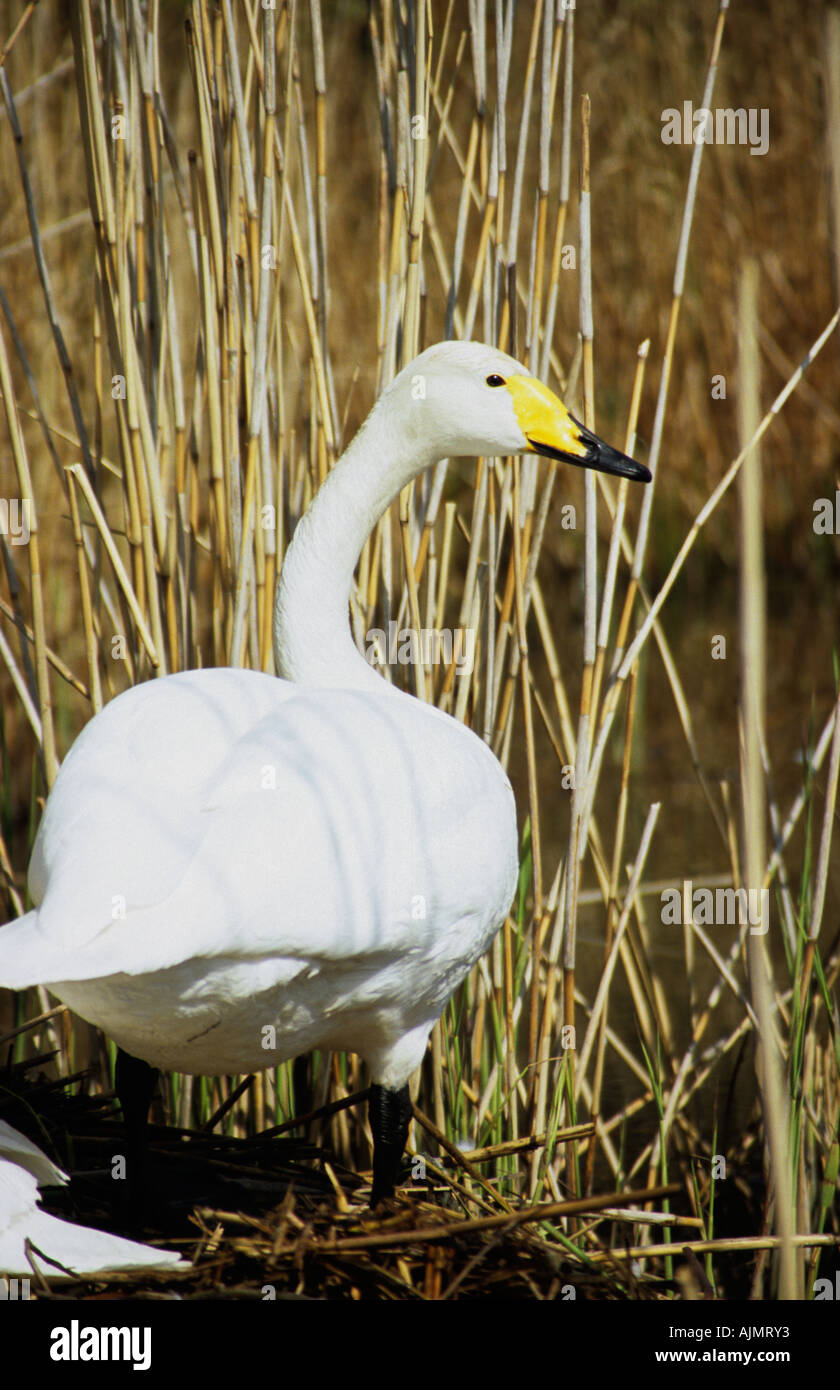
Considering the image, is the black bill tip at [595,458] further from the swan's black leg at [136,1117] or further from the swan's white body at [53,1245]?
the swan's white body at [53,1245]

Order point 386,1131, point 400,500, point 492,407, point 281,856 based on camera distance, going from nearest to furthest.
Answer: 1. point 281,856
2. point 386,1131
3. point 492,407
4. point 400,500

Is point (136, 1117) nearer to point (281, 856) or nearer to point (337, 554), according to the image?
point (281, 856)

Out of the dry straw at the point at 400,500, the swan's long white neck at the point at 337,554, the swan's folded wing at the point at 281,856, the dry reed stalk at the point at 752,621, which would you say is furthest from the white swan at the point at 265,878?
the dry reed stalk at the point at 752,621

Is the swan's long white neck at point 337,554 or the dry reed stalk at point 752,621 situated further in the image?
the swan's long white neck at point 337,554

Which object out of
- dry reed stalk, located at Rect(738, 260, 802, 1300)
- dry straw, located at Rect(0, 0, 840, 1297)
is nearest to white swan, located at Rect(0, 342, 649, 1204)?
dry straw, located at Rect(0, 0, 840, 1297)

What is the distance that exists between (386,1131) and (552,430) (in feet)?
3.85

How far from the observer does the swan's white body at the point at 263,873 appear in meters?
1.73

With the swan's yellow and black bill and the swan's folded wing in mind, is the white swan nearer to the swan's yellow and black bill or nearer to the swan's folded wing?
the swan's folded wing

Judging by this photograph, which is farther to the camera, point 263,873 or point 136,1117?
point 136,1117

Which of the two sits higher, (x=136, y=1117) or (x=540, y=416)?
(x=540, y=416)

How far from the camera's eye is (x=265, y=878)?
1.77 m

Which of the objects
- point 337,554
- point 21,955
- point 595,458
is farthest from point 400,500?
point 21,955

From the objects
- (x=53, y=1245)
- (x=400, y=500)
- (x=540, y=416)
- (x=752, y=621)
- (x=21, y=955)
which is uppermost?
(x=540, y=416)

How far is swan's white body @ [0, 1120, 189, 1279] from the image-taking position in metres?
1.90
